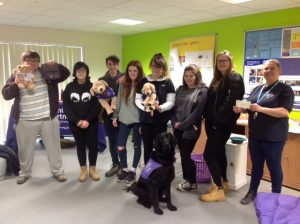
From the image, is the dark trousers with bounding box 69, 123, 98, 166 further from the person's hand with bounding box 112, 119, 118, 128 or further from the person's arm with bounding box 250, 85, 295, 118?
the person's arm with bounding box 250, 85, 295, 118

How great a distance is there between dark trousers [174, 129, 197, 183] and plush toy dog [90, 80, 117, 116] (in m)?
0.73

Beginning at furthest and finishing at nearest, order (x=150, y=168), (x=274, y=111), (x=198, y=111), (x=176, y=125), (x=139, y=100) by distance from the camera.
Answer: (x=139, y=100) < (x=176, y=125) < (x=198, y=111) < (x=150, y=168) < (x=274, y=111)

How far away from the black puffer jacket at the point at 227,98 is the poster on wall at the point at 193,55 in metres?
2.18

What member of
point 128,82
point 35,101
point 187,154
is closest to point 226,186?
point 187,154

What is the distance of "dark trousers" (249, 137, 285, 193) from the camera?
2275 mm

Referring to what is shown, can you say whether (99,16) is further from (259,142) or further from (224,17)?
(259,142)

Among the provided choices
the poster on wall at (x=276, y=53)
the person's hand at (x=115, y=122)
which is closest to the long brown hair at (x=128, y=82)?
the person's hand at (x=115, y=122)

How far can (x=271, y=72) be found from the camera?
2.25 meters

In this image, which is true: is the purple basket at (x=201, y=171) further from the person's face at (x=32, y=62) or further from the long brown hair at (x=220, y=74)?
the person's face at (x=32, y=62)

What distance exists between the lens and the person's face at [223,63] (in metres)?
2.38

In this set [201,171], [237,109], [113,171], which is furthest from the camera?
[113,171]

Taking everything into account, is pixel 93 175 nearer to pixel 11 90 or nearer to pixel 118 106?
pixel 118 106

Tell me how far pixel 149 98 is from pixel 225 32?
7.43ft

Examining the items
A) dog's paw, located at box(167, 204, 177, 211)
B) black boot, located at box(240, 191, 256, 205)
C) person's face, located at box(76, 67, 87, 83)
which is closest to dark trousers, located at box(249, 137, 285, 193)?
black boot, located at box(240, 191, 256, 205)
